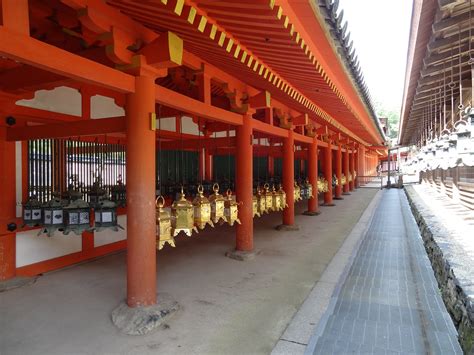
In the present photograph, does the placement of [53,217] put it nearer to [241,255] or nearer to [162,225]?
[162,225]

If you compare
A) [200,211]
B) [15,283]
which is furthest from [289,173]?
[15,283]

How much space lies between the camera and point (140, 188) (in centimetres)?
326

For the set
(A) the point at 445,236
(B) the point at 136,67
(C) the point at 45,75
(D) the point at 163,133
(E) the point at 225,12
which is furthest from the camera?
(D) the point at 163,133

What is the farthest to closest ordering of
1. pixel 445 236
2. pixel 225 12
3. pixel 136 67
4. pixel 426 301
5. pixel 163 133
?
pixel 163 133
pixel 445 236
pixel 426 301
pixel 136 67
pixel 225 12

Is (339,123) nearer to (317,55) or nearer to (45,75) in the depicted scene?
(317,55)

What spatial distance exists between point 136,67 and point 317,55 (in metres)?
→ 2.21

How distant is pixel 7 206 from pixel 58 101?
174 cm

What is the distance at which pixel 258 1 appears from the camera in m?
2.35

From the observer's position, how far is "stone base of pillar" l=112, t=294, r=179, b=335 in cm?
312

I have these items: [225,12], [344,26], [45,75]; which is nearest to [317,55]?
[344,26]

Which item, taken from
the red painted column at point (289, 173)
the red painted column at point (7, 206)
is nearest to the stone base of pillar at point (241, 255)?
the red painted column at point (289, 173)

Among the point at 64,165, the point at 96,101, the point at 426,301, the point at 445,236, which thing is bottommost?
the point at 426,301

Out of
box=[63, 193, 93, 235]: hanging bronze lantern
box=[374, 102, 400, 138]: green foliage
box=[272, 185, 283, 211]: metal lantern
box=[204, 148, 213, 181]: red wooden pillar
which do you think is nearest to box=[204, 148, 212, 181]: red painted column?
box=[204, 148, 213, 181]: red wooden pillar

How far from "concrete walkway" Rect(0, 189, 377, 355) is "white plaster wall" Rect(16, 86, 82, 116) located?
2540 mm
